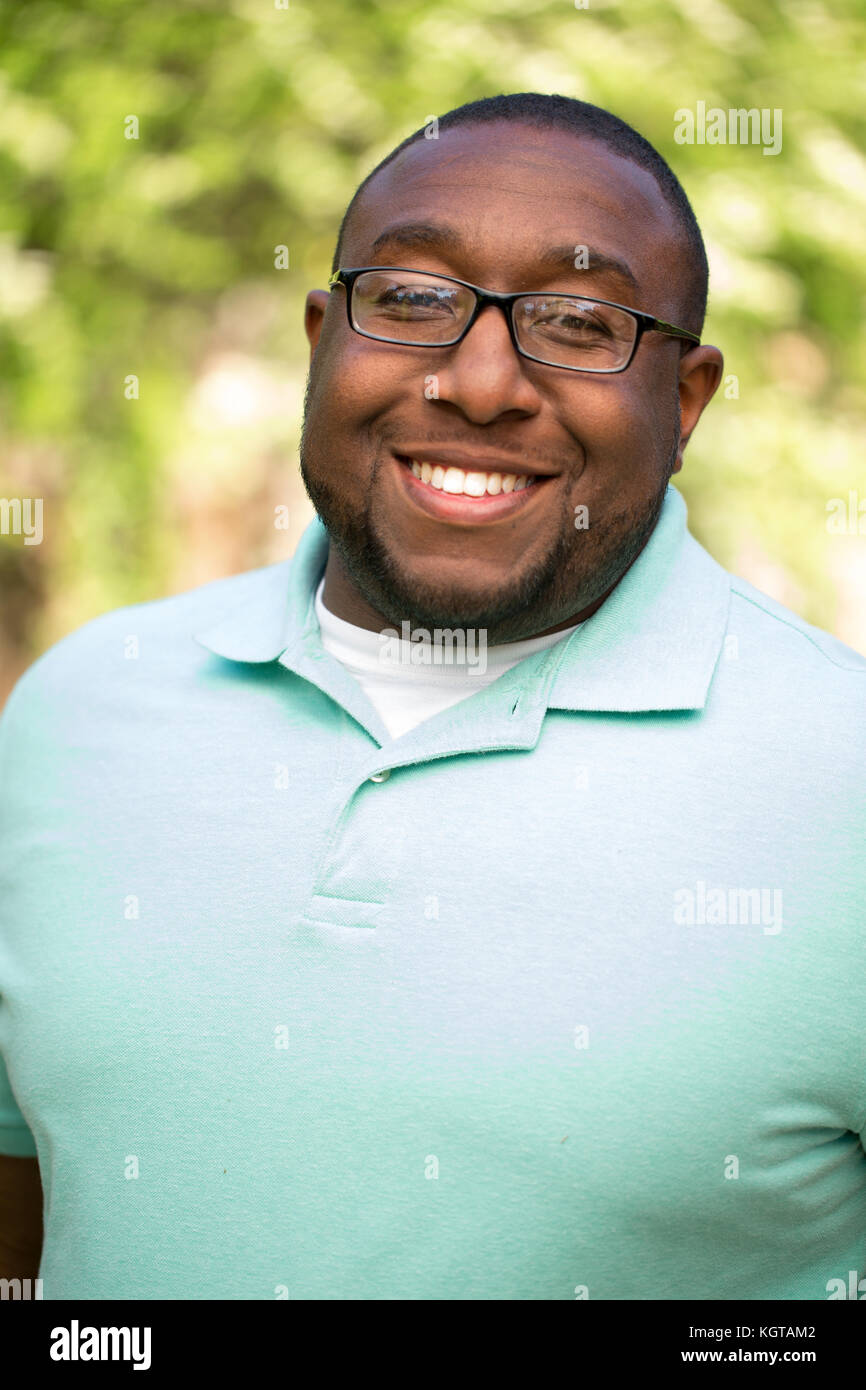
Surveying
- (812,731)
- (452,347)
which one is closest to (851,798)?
(812,731)

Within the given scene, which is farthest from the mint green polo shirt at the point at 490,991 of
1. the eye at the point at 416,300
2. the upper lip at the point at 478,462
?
the eye at the point at 416,300

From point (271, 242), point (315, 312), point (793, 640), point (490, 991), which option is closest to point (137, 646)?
point (315, 312)

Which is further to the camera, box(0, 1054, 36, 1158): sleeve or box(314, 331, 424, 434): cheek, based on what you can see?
box(0, 1054, 36, 1158): sleeve

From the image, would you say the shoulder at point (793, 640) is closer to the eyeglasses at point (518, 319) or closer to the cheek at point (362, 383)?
the eyeglasses at point (518, 319)

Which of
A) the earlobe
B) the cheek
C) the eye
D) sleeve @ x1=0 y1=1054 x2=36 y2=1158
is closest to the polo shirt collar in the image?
the earlobe

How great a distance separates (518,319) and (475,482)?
0.21 meters

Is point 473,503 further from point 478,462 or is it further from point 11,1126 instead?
point 11,1126

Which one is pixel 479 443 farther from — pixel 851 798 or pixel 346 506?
pixel 851 798

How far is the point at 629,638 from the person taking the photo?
70.9 inches

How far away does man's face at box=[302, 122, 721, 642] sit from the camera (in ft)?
5.64

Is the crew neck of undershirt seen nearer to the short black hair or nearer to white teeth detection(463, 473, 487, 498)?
white teeth detection(463, 473, 487, 498)

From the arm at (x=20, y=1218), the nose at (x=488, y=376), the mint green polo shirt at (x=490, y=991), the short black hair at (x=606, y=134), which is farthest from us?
the arm at (x=20, y=1218)

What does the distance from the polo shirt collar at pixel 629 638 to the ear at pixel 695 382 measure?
104 mm

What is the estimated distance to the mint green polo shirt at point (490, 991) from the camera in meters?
1.57
